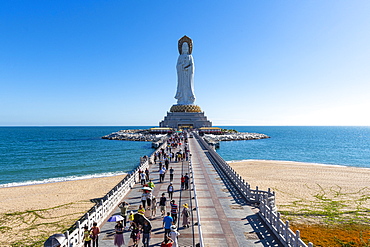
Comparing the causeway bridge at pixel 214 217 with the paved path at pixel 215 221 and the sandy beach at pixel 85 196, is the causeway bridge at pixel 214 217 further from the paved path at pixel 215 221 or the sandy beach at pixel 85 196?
the sandy beach at pixel 85 196

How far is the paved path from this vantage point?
916 centimetres

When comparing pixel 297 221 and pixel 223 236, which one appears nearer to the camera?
pixel 223 236

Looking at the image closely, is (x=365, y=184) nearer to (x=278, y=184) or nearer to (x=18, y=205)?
(x=278, y=184)

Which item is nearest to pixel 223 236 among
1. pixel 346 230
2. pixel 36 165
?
pixel 346 230

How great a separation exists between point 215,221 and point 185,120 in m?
66.2

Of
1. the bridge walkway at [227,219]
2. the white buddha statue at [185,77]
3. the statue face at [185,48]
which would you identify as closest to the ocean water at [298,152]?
the white buddha statue at [185,77]

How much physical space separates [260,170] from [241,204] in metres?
19.3

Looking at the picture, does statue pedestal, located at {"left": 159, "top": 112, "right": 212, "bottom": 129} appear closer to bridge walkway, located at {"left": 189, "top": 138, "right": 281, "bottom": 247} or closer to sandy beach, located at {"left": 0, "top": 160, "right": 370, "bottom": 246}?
sandy beach, located at {"left": 0, "top": 160, "right": 370, "bottom": 246}

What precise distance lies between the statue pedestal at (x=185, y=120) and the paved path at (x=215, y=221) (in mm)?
58856

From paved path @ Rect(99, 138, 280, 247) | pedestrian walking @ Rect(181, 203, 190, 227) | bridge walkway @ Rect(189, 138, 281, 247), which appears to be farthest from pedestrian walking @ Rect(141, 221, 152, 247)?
bridge walkway @ Rect(189, 138, 281, 247)

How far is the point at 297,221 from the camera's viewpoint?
13930 millimetres

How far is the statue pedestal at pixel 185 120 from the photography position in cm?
7619

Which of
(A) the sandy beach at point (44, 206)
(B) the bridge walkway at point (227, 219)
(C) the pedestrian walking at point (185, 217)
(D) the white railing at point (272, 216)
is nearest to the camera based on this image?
(D) the white railing at point (272, 216)

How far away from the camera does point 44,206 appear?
17828 millimetres
